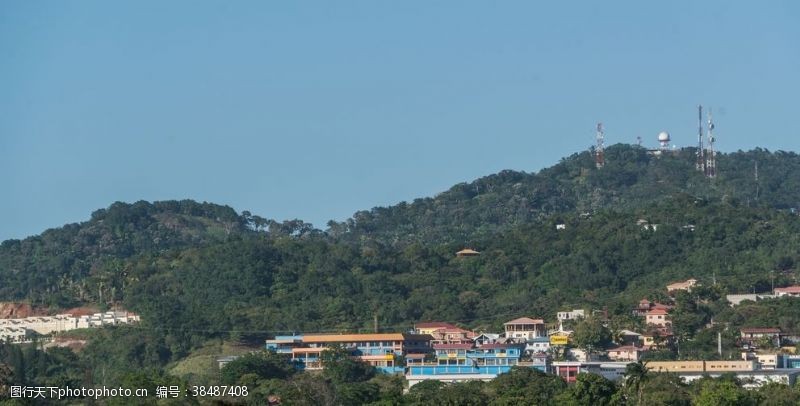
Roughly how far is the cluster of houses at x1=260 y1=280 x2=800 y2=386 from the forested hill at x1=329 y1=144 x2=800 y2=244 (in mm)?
38316

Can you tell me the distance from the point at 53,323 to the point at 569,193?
1929 inches

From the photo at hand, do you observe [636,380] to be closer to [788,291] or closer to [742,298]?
[742,298]

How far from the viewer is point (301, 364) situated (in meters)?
69.9

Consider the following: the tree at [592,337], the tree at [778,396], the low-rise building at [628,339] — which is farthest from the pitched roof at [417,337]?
the tree at [778,396]

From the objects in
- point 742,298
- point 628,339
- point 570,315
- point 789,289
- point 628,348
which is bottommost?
point 628,348

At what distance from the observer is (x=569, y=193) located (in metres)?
125

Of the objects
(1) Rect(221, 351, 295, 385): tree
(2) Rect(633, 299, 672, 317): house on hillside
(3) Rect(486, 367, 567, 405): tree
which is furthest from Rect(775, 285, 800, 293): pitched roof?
(1) Rect(221, 351, 295, 385): tree

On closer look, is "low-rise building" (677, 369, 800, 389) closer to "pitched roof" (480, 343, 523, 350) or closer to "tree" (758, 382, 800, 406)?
"tree" (758, 382, 800, 406)

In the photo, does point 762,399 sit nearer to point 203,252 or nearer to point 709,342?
point 709,342

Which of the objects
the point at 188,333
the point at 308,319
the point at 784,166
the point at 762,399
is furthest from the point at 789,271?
the point at 784,166

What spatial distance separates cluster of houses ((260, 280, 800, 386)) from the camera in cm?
6469

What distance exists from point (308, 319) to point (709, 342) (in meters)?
18.6

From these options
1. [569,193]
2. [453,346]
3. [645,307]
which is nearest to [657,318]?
[645,307]

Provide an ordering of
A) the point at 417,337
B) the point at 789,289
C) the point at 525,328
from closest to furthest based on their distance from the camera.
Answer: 1. the point at 417,337
2. the point at 525,328
3. the point at 789,289
